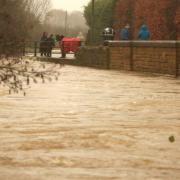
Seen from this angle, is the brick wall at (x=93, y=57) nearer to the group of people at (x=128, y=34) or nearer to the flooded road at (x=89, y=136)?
the group of people at (x=128, y=34)

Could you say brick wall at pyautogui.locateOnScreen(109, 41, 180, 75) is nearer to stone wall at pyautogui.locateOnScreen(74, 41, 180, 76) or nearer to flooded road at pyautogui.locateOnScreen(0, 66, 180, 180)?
stone wall at pyautogui.locateOnScreen(74, 41, 180, 76)

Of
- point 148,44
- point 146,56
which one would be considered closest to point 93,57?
point 146,56

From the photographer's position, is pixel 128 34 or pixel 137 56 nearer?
pixel 137 56

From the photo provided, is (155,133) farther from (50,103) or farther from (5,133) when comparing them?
(50,103)

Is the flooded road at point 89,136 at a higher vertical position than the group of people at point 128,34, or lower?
lower

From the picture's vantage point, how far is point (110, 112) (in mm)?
10664

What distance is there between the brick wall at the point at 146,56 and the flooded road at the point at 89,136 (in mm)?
7876

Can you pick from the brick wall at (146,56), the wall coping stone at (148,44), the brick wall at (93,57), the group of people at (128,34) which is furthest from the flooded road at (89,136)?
the brick wall at (93,57)

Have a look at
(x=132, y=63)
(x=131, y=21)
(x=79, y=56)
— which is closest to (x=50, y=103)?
(x=132, y=63)

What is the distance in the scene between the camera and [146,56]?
23.7m

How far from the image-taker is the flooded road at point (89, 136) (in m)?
6.07

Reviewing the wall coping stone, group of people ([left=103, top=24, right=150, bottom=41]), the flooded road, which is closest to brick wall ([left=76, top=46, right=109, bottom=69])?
the wall coping stone

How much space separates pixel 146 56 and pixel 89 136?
52.2 feet

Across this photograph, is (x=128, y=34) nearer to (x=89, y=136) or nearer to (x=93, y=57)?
(x=93, y=57)
